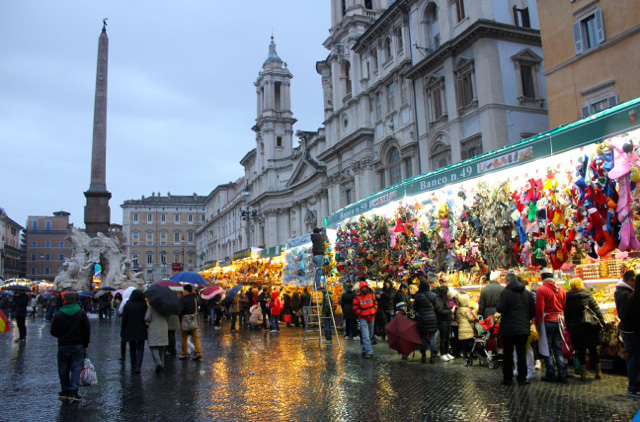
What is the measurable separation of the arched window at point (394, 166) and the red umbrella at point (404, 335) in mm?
19387

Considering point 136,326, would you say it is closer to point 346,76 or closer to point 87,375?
point 87,375

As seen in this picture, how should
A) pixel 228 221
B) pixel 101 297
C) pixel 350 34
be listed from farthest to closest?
pixel 228 221 < pixel 350 34 < pixel 101 297

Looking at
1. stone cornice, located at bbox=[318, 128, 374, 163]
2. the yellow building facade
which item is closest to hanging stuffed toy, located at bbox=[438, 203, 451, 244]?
the yellow building facade

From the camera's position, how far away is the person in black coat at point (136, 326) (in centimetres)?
1043

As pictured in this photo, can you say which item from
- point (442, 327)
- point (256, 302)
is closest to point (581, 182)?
point (442, 327)

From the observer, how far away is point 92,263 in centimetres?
3422

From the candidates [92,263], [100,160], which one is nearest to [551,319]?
[92,263]

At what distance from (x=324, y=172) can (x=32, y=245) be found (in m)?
77.8

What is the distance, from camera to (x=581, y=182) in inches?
370

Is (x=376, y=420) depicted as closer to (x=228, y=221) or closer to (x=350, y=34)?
(x=350, y=34)

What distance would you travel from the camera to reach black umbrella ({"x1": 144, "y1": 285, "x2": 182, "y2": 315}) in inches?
409

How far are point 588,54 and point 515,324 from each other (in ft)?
40.9

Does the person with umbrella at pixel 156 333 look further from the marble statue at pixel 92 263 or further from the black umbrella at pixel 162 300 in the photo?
the marble statue at pixel 92 263

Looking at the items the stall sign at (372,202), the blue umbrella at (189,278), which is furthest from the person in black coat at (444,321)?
the blue umbrella at (189,278)
